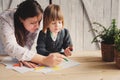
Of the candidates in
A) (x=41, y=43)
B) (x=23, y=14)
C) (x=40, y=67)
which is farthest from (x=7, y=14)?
(x=40, y=67)

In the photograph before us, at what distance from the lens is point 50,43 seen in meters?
2.16

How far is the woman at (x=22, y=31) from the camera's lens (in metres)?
1.81

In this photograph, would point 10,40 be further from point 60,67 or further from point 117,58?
point 117,58

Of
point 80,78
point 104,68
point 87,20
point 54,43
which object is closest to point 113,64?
point 104,68

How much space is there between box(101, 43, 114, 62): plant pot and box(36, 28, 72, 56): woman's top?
14.5 inches

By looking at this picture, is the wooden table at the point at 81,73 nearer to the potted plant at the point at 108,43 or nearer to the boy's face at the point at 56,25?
the potted plant at the point at 108,43

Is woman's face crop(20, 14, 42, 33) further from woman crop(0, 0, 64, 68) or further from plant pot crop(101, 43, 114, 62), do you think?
plant pot crop(101, 43, 114, 62)

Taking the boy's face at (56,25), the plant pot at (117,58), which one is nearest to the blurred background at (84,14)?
the boy's face at (56,25)

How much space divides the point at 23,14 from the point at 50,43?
40cm

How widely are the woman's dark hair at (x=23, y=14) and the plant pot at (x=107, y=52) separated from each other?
1.79ft

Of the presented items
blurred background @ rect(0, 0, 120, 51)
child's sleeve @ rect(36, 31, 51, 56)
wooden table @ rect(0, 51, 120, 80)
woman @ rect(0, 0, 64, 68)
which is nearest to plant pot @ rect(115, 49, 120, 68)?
wooden table @ rect(0, 51, 120, 80)

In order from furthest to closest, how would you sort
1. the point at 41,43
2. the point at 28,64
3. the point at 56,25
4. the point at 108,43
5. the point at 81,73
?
the point at 41,43 → the point at 56,25 → the point at 108,43 → the point at 28,64 → the point at 81,73

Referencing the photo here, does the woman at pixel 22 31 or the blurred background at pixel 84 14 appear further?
the blurred background at pixel 84 14

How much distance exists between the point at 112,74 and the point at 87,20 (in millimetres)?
2179
